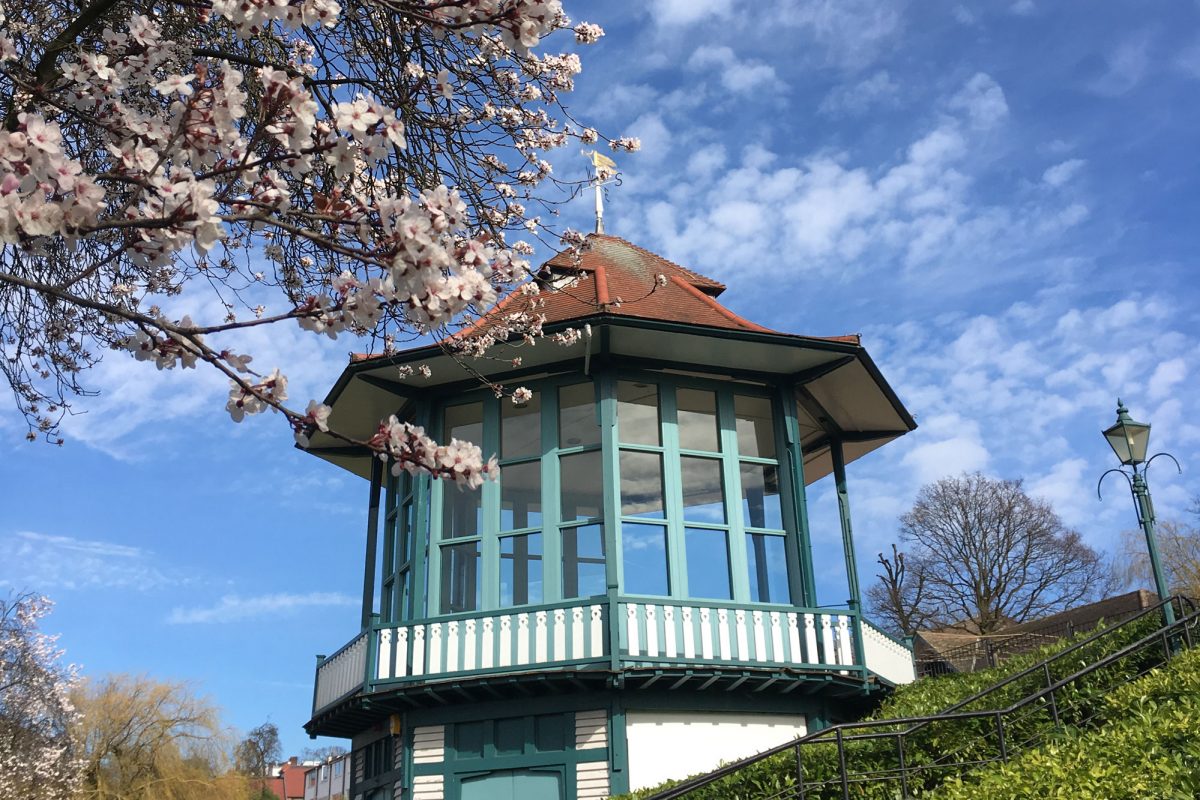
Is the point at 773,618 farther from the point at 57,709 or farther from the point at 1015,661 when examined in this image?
the point at 57,709

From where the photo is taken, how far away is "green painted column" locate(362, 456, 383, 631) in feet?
50.4

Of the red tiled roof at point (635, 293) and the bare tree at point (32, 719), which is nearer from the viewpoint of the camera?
the red tiled roof at point (635, 293)

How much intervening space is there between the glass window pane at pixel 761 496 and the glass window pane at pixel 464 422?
3.67 meters

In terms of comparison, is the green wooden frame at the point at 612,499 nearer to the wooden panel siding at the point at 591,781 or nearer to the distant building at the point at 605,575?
the distant building at the point at 605,575

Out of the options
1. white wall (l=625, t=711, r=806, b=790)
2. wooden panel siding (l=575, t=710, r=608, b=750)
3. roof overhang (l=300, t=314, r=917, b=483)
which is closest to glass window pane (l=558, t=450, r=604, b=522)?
roof overhang (l=300, t=314, r=917, b=483)

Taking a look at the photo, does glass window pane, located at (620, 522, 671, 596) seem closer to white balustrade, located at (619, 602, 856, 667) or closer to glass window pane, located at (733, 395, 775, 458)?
white balustrade, located at (619, 602, 856, 667)

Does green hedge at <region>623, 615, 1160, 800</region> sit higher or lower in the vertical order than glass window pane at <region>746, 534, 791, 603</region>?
lower

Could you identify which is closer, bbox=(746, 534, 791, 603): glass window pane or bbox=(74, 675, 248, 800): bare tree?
bbox=(746, 534, 791, 603): glass window pane

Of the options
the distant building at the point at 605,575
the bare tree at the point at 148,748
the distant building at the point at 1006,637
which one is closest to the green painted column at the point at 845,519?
the distant building at the point at 605,575

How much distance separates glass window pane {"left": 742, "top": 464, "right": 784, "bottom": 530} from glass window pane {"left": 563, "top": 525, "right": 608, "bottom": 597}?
2.07m

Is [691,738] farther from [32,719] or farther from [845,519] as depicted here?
[32,719]

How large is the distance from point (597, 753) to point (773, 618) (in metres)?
2.69

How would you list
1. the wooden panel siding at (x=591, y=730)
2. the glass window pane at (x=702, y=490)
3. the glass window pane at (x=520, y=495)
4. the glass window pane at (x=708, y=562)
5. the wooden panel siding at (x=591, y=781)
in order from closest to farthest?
the wooden panel siding at (x=591, y=781)
the wooden panel siding at (x=591, y=730)
the glass window pane at (x=708, y=562)
the glass window pane at (x=702, y=490)
the glass window pane at (x=520, y=495)

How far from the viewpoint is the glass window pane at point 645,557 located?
13141 mm
